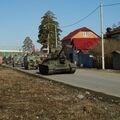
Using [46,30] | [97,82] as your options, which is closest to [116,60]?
[97,82]

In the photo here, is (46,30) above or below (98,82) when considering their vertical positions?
above

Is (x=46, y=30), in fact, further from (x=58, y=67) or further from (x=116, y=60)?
(x=58, y=67)

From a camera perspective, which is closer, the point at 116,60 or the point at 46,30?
the point at 116,60

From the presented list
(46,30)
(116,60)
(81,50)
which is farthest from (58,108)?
(46,30)

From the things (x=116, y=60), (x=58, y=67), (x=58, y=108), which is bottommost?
(x=58, y=108)

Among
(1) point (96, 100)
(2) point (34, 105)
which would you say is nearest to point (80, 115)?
(2) point (34, 105)

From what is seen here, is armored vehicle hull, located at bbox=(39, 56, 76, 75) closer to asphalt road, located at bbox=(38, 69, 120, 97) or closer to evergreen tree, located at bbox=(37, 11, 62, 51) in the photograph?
asphalt road, located at bbox=(38, 69, 120, 97)

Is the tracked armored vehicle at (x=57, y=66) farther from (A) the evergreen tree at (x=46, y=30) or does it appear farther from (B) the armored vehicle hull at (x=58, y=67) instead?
(A) the evergreen tree at (x=46, y=30)

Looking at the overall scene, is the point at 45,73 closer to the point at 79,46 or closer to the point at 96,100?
the point at 96,100

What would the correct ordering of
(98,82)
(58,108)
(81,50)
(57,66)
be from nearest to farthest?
(58,108), (98,82), (57,66), (81,50)

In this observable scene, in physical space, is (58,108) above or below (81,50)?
below

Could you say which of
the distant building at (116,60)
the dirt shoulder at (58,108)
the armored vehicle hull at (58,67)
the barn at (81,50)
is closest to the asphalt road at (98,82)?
the dirt shoulder at (58,108)

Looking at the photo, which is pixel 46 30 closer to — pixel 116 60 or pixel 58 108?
pixel 116 60

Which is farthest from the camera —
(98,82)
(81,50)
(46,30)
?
(46,30)
